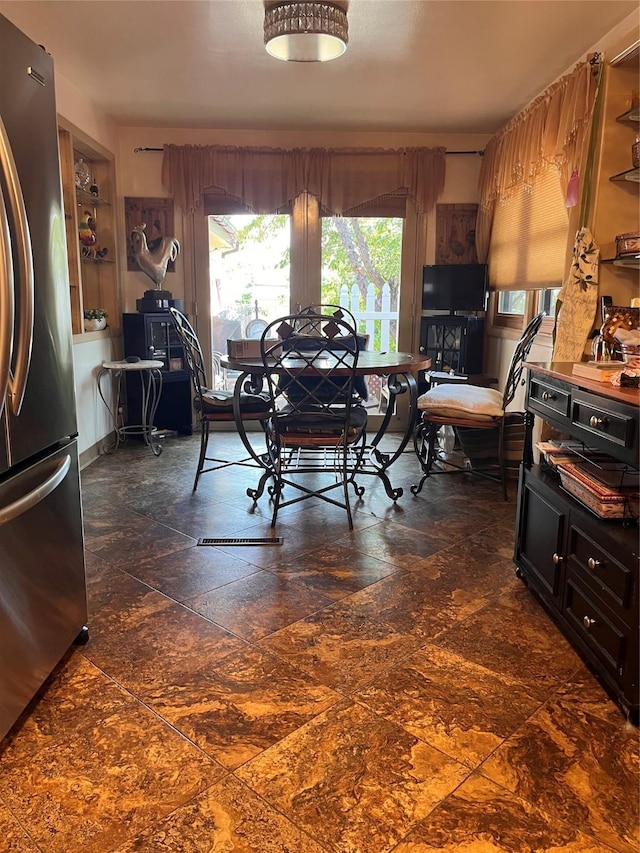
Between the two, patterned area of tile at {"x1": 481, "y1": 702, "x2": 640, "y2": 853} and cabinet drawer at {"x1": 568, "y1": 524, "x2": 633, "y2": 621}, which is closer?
patterned area of tile at {"x1": 481, "y1": 702, "x2": 640, "y2": 853}

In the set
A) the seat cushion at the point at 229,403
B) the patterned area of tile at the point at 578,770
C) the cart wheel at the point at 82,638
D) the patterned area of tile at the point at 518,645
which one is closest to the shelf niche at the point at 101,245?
the seat cushion at the point at 229,403

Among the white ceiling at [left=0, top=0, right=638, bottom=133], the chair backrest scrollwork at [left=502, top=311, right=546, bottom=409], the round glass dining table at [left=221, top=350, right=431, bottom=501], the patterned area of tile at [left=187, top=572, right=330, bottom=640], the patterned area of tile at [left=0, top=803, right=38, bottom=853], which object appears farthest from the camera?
the chair backrest scrollwork at [left=502, top=311, right=546, bottom=409]

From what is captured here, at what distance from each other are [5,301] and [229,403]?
85.1 inches

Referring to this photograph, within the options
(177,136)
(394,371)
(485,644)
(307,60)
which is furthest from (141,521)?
(177,136)

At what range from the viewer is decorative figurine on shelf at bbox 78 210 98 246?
4.26 metres

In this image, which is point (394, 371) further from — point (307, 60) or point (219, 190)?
point (219, 190)

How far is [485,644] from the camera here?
1926mm

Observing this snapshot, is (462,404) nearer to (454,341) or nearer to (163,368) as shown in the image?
(454,341)

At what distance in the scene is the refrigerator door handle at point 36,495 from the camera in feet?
4.62

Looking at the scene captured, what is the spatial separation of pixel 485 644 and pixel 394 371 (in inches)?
57.9

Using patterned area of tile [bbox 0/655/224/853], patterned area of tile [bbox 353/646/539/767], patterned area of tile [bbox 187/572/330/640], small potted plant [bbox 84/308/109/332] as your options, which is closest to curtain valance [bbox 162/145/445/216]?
small potted plant [bbox 84/308/109/332]

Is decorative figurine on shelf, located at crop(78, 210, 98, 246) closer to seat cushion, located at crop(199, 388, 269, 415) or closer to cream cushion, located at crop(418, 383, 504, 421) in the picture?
seat cushion, located at crop(199, 388, 269, 415)

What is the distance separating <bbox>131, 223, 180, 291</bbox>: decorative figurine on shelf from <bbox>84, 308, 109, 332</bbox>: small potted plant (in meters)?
0.51

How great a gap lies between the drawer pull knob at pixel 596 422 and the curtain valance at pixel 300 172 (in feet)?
11.9
